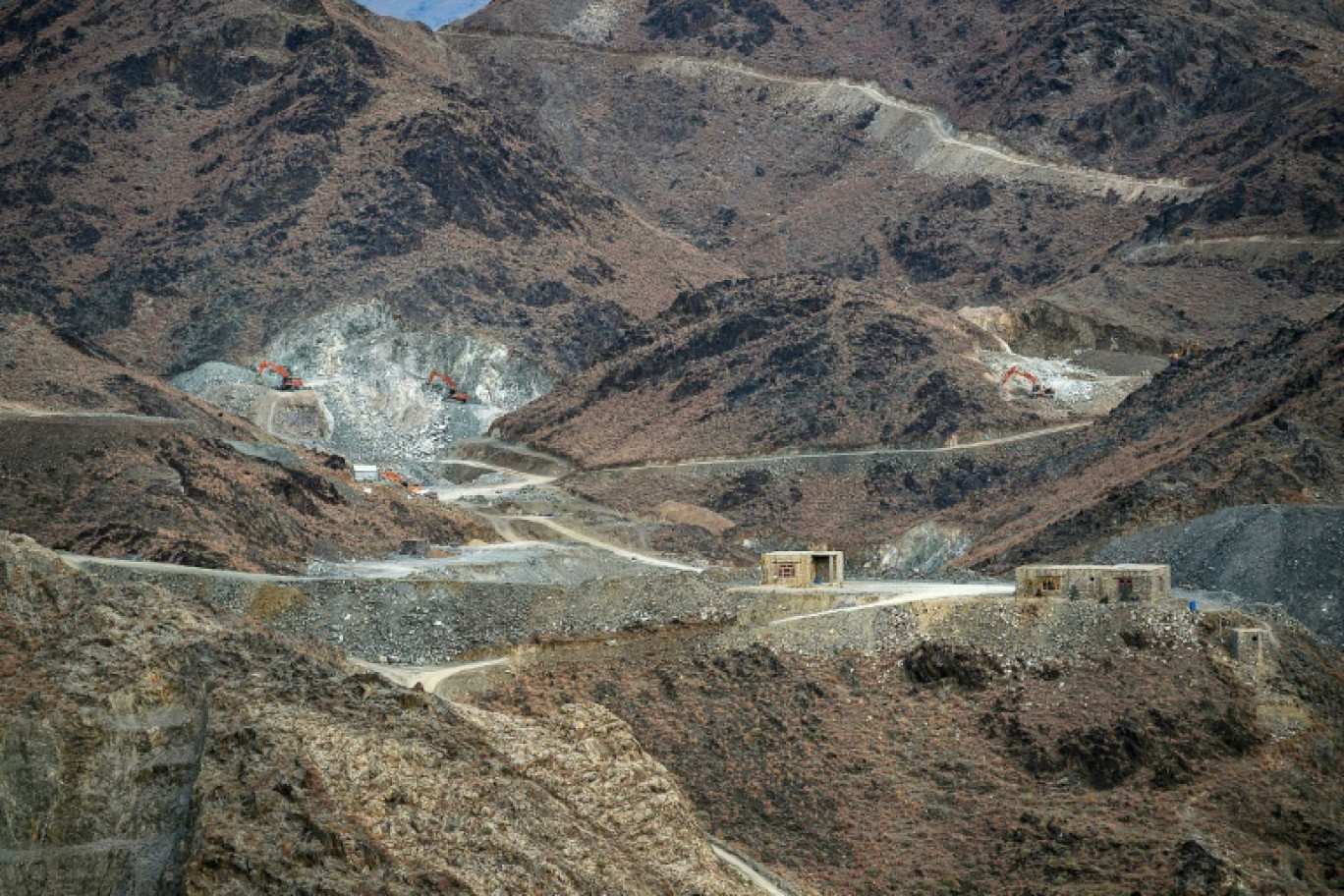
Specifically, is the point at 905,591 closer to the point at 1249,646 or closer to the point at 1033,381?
the point at 1249,646

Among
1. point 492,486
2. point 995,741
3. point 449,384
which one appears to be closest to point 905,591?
point 995,741

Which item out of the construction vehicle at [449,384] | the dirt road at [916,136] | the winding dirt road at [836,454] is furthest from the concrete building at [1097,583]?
the dirt road at [916,136]

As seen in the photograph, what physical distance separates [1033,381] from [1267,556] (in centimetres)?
5277

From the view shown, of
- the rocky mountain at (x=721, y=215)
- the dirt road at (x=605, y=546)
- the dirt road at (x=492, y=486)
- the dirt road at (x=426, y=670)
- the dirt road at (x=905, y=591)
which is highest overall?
the rocky mountain at (x=721, y=215)

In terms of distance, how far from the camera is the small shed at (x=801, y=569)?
161 ft

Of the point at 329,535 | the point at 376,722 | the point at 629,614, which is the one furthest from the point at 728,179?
the point at 376,722

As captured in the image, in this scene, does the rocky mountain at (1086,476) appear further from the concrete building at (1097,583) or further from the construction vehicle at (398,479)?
the concrete building at (1097,583)

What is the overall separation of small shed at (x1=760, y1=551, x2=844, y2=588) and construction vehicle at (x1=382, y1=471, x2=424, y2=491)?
145 feet

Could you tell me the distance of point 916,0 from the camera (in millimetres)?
194500

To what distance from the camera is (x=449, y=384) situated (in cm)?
11881

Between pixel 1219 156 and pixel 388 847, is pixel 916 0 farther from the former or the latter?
pixel 388 847

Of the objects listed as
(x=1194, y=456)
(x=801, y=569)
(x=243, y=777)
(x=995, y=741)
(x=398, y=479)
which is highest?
(x=1194, y=456)

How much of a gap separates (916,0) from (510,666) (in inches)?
6171

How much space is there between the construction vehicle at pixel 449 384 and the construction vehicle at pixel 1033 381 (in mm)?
30173
